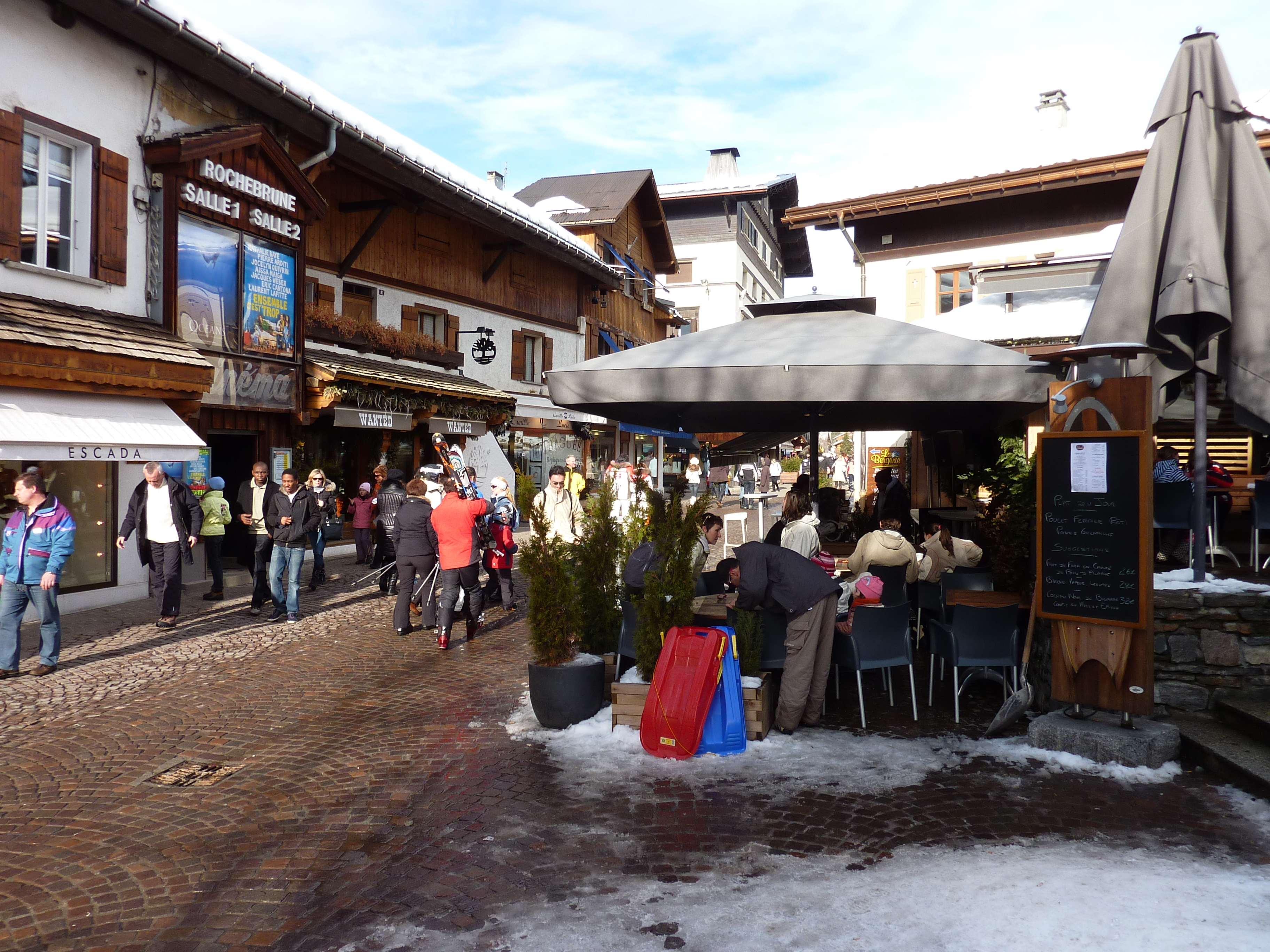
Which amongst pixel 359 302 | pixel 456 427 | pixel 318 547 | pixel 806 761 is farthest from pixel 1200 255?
pixel 359 302

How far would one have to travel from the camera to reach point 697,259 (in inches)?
1885

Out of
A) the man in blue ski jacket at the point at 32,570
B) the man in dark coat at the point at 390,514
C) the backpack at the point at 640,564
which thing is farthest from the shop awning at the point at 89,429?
the backpack at the point at 640,564

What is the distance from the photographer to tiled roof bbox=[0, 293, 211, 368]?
30.7ft

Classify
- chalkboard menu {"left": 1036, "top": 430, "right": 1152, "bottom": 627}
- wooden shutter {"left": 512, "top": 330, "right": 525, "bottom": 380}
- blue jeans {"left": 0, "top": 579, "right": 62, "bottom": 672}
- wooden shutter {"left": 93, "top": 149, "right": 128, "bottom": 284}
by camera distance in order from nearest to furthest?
chalkboard menu {"left": 1036, "top": 430, "right": 1152, "bottom": 627} < blue jeans {"left": 0, "top": 579, "right": 62, "bottom": 672} < wooden shutter {"left": 93, "top": 149, "right": 128, "bottom": 284} < wooden shutter {"left": 512, "top": 330, "right": 525, "bottom": 380}

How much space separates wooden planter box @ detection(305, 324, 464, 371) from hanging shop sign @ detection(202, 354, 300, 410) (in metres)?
1.76

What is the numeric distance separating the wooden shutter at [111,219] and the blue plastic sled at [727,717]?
9.52m

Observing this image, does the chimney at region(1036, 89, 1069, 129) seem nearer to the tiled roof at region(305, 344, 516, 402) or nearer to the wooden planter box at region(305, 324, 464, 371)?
the tiled roof at region(305, 344, 516, 402)

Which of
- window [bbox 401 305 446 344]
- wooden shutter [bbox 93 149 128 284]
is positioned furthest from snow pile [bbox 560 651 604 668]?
window [bbox 401 305 446 344]

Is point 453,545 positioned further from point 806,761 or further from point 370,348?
point 370,348

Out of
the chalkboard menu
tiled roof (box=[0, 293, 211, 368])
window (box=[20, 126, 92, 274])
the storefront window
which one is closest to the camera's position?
the chalkboard menu

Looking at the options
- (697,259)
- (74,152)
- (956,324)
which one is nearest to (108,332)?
(74,152)

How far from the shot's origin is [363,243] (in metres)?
17.5

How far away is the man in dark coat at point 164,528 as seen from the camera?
9609 millimetres

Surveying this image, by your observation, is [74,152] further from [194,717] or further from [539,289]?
[539,289]
